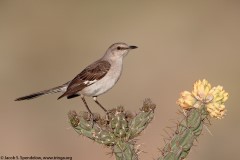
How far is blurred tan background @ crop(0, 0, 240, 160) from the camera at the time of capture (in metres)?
15.2

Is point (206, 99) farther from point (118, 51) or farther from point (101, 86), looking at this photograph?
point (118, 51)

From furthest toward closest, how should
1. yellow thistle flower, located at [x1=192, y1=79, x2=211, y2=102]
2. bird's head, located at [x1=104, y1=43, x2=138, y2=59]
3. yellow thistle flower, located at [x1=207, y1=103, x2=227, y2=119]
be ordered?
1. bird's head, located at [x1=104, y1=43, x2=138, y2=59]
2. yellow thistle flower, located at [x1=192, y1=79, x2=211, y2=102]
3. yellow thistle flower, located at [x1=207, y1=103, x2=227, y2=119]

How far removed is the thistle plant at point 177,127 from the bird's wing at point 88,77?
8.16ft

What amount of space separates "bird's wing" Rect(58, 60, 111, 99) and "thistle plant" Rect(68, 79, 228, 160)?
8.16 feet

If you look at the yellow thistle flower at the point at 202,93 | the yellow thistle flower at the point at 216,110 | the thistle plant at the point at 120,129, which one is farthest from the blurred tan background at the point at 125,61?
the yellow thistle flower at the point at 216,110

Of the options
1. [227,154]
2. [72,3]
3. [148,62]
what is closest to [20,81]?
[148,62]

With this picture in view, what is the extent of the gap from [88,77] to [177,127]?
11.1ft

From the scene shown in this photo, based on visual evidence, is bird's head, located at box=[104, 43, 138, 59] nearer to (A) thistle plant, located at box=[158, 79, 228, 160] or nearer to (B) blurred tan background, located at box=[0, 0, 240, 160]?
(B) blurred tan background, located at box=[0, 0, 240, 160]

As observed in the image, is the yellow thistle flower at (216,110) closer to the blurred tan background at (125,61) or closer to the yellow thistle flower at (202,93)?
the yellow thistle flower at (202,93)

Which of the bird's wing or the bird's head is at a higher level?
the bird's head

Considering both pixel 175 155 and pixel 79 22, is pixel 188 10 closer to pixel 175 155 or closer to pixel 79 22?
pixel 79 22

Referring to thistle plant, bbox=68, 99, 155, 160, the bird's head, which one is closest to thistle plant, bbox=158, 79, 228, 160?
thistle plant, bbox=68, 99, 155, 160

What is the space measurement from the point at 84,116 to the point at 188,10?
2133 centimetres

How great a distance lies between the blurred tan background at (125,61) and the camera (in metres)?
15.2
